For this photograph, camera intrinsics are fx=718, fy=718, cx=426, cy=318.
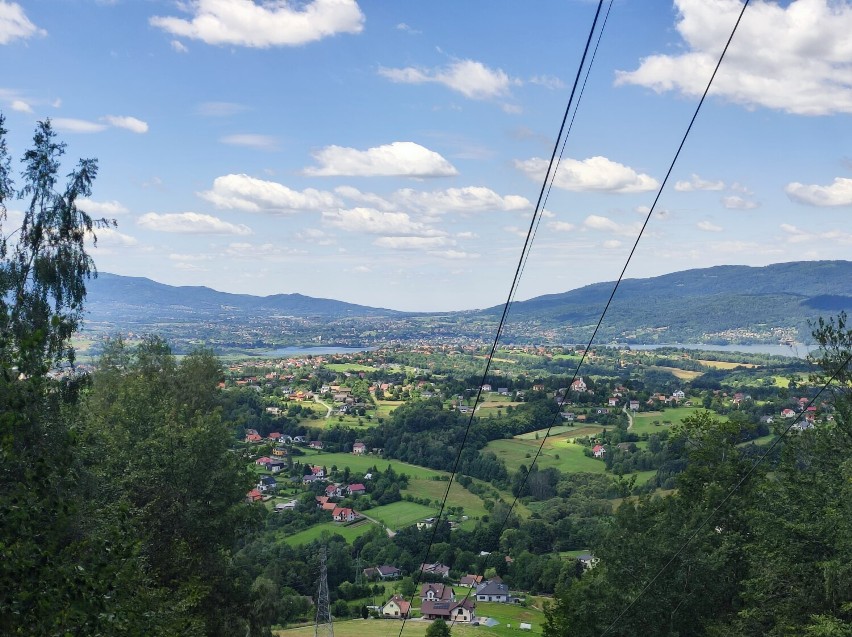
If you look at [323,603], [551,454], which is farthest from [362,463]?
[323,603]

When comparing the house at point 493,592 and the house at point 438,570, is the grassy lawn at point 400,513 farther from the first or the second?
the house at point 493,592

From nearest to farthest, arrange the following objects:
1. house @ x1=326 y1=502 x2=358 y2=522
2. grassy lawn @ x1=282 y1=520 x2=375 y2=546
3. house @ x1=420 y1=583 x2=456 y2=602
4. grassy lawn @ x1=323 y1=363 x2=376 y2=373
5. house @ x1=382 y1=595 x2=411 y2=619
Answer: house @ x1=382 y1=595 x2=411 y2=619, house @ x1=420 y1=583 x2=456 y2=602, grassy lawn @ x1=282 y1=520 x2=375 y2=546, house @ x1=326 y1=502 x2=358 y2=522, grassy lawn @ x1=323 y1=363 x2=376 y2=373

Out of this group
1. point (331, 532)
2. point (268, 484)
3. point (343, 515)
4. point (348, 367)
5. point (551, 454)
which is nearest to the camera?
point (331, 532)

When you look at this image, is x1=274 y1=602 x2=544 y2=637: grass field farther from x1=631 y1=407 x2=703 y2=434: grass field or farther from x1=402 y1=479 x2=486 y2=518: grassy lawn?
x1=631 y1=407 x2=703 y2=434: grass field

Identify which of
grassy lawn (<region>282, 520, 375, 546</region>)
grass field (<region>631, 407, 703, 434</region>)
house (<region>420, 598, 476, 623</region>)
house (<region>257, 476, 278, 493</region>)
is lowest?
house (<region>420, 598, 476, 623</region>)

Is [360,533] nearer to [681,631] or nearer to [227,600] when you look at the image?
[227,600]

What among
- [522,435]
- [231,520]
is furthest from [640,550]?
[522,435]

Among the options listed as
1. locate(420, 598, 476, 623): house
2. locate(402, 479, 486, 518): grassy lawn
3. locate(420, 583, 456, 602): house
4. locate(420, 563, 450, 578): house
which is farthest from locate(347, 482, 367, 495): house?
locate(420, 598, 476, 623): house

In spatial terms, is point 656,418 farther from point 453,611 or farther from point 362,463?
point 453,611
